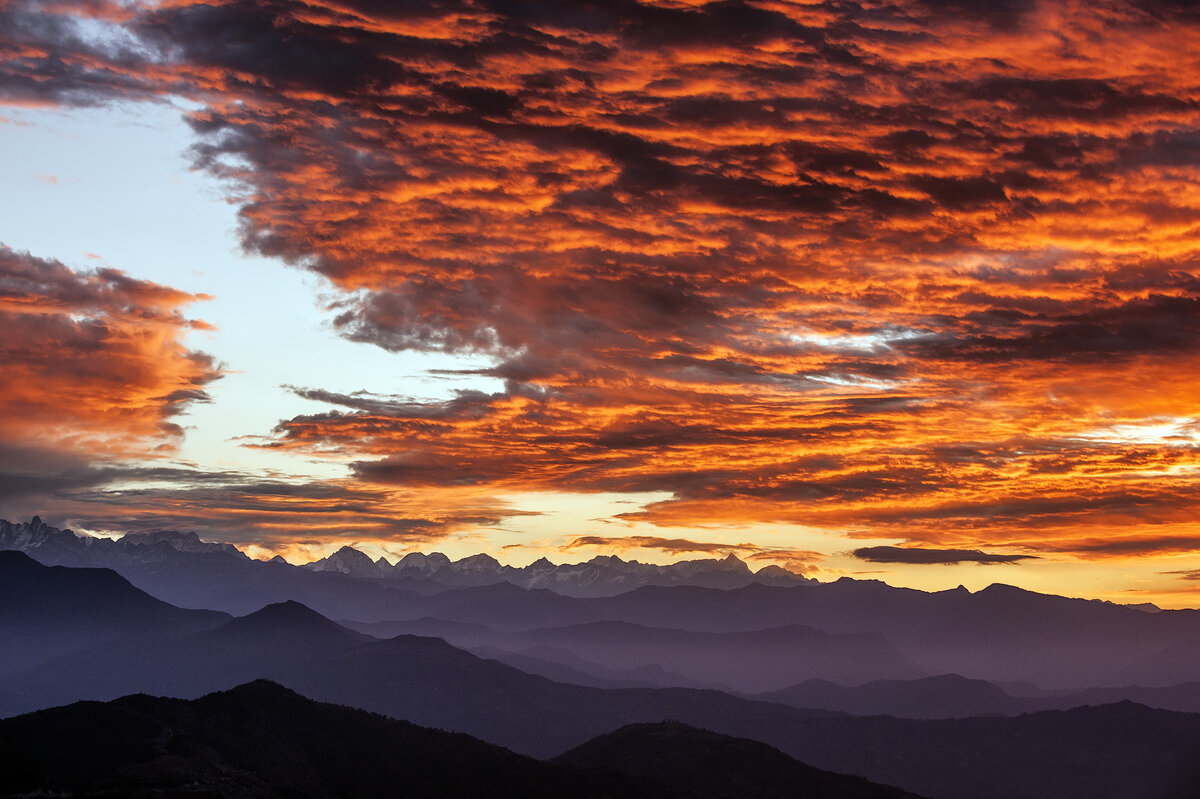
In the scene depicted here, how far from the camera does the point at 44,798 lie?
628ft

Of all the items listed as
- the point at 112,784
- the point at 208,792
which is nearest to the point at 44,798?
the point at 112,784

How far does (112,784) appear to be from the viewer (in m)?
200

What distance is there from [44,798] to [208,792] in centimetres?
2809

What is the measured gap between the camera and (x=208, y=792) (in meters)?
198

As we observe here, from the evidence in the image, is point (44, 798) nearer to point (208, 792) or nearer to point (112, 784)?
point (112, 784)

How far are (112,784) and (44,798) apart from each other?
11868mm

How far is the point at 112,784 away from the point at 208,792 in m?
18.8
